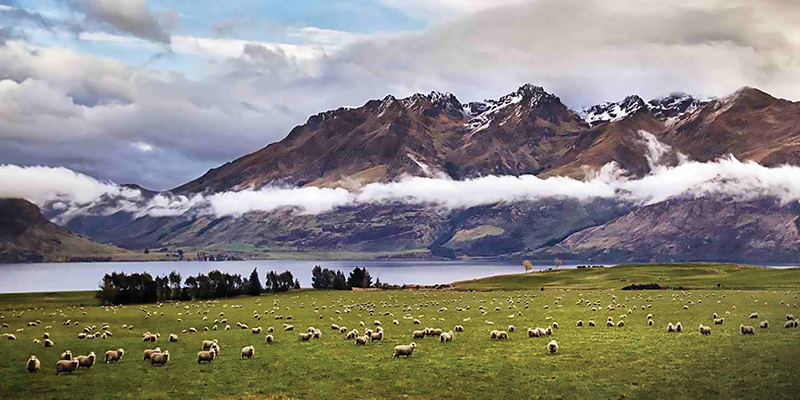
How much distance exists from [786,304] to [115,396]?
169ft

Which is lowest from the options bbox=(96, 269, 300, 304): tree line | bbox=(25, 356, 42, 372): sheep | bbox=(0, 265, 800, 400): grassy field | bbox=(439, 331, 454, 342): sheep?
bbox=(0, 265, 800, 400): grassy field

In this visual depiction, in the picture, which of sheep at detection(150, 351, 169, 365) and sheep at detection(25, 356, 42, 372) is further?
sheep at detection(150, 351, 169, 365)

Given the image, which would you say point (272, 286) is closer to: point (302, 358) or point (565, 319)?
point (565, 319)

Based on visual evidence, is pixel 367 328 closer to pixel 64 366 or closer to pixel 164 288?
pixel 64 366

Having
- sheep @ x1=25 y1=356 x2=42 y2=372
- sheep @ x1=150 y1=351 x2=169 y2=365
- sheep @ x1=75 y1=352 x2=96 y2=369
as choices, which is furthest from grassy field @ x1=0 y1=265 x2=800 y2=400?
sheep @ x1=75 y1=352 x2=96 y2=369

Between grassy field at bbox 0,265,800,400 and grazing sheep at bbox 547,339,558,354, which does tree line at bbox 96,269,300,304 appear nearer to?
grassy field at bbox 0,265,800,400

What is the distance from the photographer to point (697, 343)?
118 feet

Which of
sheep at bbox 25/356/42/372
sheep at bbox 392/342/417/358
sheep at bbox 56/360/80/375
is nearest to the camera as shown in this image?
sheep at bbox 56/360/80/375

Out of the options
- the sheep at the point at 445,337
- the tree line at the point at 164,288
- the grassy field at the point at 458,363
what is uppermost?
the tree line at the point at 164,288

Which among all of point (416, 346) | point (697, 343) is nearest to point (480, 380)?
point (416, 346)

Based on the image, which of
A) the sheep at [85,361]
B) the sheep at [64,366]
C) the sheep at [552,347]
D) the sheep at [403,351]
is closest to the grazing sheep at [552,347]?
the sheep at [552,347]

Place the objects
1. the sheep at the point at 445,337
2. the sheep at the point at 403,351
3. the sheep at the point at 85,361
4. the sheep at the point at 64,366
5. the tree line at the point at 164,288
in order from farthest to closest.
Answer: the tree line at the point at 164,288 < the sheep at the point at 445,337 < the sheep at the point at 403,351 < the sheep at the point at 85,361 < the sheep at the point at 64,366

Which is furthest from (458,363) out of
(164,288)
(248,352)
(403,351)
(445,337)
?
(164,288)

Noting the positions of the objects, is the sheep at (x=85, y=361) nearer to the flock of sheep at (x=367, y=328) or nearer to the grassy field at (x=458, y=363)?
the flock of sheep at (x=367, y=328)
